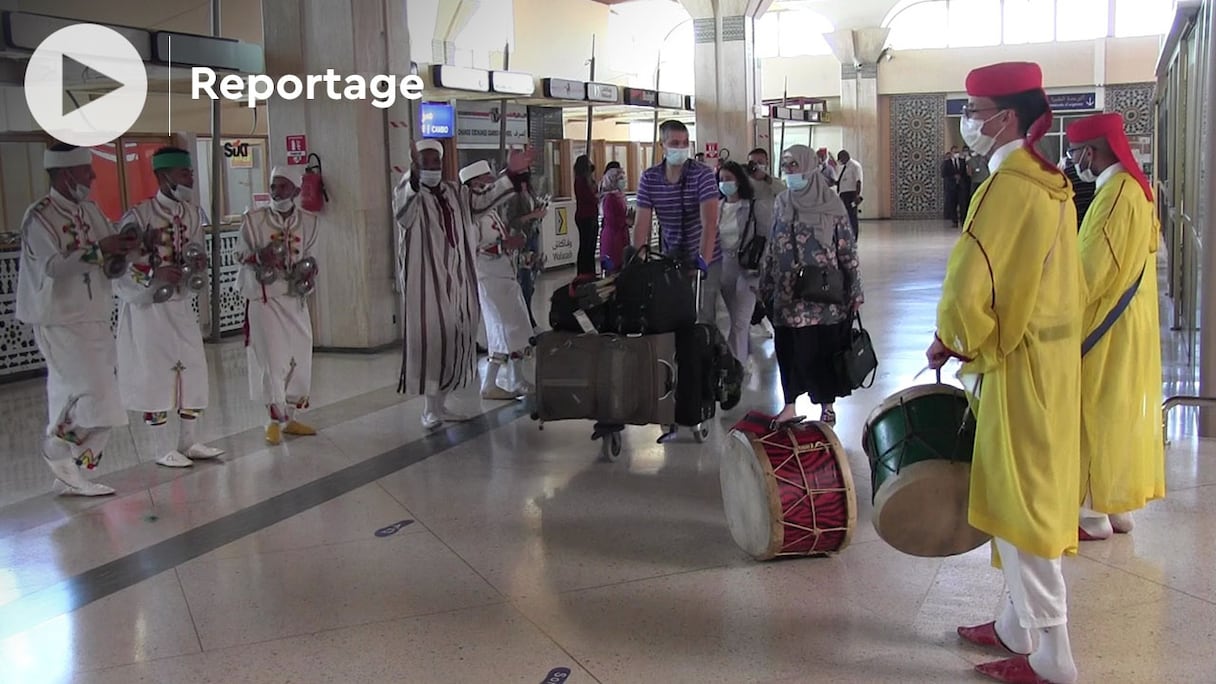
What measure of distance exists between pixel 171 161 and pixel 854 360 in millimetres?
3519

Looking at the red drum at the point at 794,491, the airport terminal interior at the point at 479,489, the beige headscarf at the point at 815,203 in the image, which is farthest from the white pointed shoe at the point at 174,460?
the beige headscarf at the point at 815,203

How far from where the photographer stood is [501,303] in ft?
24.3

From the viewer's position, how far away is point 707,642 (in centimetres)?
359

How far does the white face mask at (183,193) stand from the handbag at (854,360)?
11.0 ft

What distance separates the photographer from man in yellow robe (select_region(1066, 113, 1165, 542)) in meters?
4.08

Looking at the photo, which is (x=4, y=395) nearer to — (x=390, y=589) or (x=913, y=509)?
(x=390, y=589)

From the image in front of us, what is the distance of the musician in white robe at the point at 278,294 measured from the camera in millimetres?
6297

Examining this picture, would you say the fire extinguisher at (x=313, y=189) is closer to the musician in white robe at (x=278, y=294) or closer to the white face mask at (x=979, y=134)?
the musician in white robe at (x=278, y=294)

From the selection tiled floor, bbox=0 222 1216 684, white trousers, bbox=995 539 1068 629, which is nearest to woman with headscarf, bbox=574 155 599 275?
tiled floor, bbox=0 222 1216 684

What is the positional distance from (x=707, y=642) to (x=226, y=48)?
6.94 meters

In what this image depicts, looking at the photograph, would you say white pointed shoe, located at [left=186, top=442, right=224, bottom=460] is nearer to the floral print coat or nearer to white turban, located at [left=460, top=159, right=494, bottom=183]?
white turban, located at [left=460, top=159, right=494, bottom=183]

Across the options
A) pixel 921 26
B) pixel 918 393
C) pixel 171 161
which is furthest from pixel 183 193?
pixel 921 26

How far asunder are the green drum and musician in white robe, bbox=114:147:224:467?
3.84m

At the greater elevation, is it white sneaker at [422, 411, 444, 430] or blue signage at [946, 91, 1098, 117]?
blue signage at [946, 91, 1098, 117]
